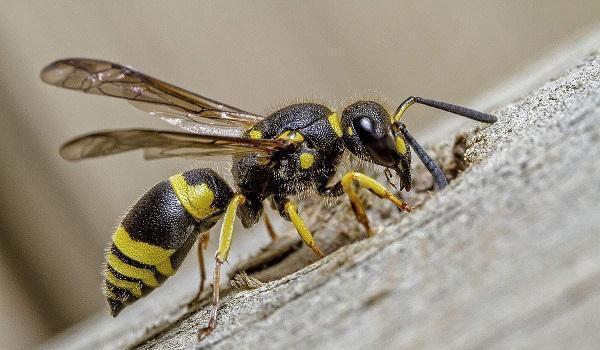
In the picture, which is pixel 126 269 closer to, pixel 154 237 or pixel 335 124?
pixel 154 237

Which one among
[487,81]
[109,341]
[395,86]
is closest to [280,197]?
[109,341]

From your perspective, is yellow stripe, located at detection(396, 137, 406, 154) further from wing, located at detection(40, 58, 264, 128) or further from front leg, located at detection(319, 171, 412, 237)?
wing, located at detection(40, 58, 264, 128)

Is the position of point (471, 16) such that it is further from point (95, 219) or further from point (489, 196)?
point (489, 196)

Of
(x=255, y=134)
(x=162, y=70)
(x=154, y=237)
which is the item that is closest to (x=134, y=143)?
→ (x=154, y=237)

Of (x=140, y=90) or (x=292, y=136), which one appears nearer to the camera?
(x=292, y=136)

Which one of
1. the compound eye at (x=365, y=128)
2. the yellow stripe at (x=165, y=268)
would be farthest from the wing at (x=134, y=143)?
the compound eye at (x=365, y=128)

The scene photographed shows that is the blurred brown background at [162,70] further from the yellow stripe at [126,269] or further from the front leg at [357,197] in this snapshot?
the yellow stripe at [126,269]

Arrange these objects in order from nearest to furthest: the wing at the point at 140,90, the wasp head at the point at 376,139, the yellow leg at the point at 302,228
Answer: the yellow leg at the point at 302,228, the wasp head at the point at 376,139, the wing at the point at 140,90

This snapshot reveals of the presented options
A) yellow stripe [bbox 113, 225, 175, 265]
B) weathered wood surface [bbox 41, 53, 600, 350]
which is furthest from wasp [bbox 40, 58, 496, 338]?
weathered wood surface [bbox 41, 53, 600, 350]
